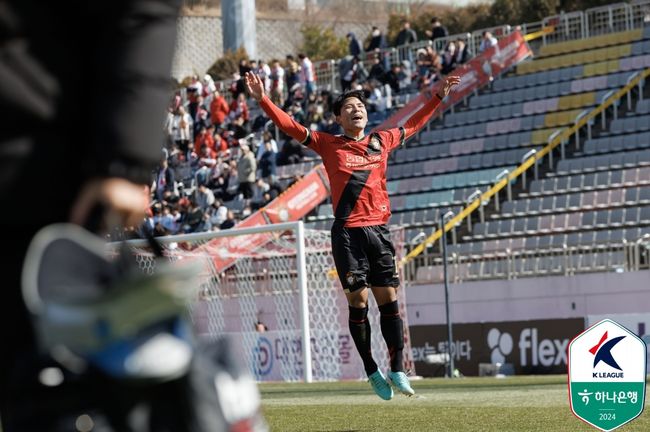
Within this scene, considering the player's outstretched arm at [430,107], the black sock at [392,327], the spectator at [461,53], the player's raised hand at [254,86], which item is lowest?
the black sock at [392,327]

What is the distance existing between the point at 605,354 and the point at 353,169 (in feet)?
9.76

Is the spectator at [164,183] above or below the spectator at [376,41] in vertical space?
below

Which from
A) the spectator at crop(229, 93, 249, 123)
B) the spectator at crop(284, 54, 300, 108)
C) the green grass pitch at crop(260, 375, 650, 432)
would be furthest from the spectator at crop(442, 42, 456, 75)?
the green grass pitch at crop(260, 375, 650, 432)

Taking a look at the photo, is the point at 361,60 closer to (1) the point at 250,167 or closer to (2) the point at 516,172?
(1) the point at 250,167

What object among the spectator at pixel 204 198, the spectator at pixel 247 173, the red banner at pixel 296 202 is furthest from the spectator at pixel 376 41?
the red banner at pixel 296 202

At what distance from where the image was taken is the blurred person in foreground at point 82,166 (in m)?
1.89

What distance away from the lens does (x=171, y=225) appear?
28.7 metres

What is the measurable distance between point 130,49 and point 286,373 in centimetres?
1822

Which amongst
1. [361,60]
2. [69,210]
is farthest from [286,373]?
[69,210]

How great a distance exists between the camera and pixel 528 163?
26.6 m

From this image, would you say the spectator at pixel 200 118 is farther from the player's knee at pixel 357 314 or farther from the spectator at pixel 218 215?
the player's knee at pixel 357 314

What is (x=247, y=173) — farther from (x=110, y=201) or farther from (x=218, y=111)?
(x=110, y=201)

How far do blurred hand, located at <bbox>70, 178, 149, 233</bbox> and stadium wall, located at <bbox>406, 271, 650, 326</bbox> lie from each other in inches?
744

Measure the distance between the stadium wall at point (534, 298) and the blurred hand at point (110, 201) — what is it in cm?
1891
